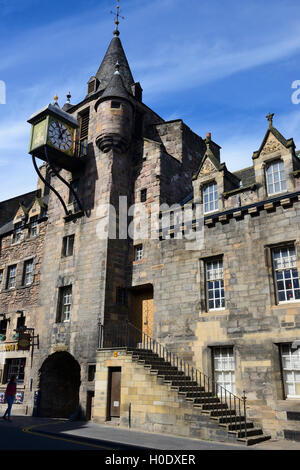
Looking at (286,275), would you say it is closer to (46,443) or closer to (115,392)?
(115,392)

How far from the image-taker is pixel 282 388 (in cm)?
1270

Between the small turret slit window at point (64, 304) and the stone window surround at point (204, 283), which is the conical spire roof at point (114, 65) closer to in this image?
the small turret slit window at point (64, 304)

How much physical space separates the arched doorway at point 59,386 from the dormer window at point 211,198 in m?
9.90

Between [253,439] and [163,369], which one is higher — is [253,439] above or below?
below

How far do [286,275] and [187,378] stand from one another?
5291mm

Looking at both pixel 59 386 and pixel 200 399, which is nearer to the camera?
pixel 200 399

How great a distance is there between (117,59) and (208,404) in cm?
2096

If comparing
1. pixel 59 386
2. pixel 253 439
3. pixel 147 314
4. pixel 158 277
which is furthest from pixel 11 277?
pixel 253 439

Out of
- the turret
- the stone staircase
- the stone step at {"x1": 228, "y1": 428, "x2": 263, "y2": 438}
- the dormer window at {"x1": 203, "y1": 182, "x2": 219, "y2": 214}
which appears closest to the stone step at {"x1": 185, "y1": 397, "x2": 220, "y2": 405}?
the stone staircase

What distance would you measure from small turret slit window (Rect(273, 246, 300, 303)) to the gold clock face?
1250 cm

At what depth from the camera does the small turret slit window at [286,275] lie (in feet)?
44.1

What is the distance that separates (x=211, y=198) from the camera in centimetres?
1689

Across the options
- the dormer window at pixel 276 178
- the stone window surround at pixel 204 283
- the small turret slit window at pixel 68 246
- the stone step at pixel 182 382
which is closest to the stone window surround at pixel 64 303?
the small turret slit window at pixel 68 246

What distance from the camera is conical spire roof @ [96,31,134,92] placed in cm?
2363
